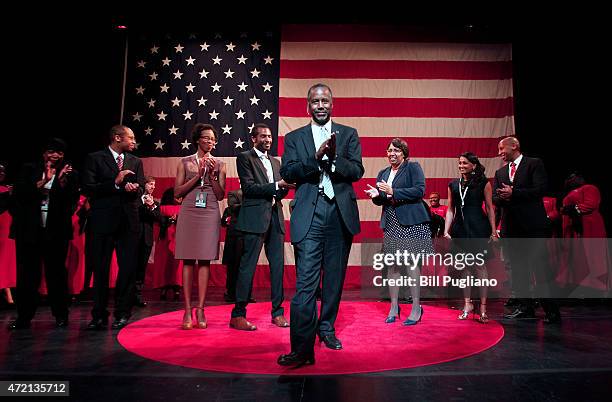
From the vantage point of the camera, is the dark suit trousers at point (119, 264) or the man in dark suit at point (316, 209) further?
the dark suit trousers at point (119, 264)

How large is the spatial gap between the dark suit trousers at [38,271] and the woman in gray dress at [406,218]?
2.79 meters

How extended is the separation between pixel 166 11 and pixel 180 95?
1.28 metres

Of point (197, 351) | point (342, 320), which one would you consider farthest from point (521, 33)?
point (197, 351)

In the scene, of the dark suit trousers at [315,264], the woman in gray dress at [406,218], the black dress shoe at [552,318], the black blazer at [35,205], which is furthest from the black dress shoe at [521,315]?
the black blazer at [35,205]

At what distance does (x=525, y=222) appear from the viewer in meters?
4.00

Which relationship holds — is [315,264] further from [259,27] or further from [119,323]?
[259,27]

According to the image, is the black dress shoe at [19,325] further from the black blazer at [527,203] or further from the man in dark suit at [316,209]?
the black blazer at [527,203]

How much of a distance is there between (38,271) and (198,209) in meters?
1.53

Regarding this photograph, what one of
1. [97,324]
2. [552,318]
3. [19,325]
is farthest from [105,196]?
[552,318]

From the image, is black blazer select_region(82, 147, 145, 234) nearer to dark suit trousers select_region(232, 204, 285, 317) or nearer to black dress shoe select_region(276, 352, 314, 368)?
dark suit trousers select_region(232, 204, 285, 317)

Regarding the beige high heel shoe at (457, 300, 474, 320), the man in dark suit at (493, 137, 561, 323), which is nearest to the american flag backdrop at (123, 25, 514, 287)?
the man in dark suit at (493, 137, 561, 323)

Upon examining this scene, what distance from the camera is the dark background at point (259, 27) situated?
577 cm

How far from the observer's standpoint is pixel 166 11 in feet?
21.5

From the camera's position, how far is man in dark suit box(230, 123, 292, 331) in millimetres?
3504
